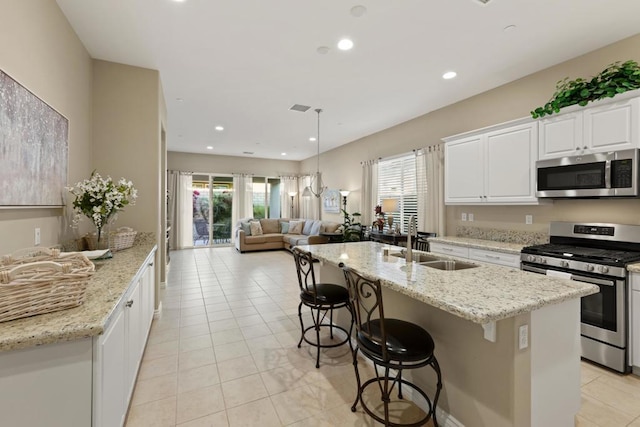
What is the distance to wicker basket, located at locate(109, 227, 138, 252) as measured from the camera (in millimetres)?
2727

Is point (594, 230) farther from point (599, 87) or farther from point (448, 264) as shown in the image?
point (448, 264)

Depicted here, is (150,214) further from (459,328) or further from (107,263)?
(459,328)

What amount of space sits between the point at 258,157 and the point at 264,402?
8551mm

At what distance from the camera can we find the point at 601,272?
2.38m

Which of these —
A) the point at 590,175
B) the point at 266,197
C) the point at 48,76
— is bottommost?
the point at 590,175

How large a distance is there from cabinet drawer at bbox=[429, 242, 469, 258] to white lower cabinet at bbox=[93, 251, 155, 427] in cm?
358

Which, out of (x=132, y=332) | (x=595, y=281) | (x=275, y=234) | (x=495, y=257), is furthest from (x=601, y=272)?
(x=275, y=234)

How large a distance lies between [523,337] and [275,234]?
301 inches

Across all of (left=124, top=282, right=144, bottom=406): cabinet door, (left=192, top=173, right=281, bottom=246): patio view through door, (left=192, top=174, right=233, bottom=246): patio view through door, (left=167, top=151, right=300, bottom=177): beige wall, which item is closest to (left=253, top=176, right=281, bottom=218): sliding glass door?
(left=192, top=173, right=281, bottom=246): patio view through door

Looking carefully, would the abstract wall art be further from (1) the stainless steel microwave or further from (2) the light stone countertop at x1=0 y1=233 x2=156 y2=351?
(1) the stainless steel microwave

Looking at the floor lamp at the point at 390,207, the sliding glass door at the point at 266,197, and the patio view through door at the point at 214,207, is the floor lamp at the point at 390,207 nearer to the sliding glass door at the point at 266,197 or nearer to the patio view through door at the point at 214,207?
the sliding glass door at the point at 266,197

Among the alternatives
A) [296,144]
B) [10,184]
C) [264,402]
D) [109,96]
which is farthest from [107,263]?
[296,144]

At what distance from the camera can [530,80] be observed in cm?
350

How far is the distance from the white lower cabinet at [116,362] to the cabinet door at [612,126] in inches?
159
